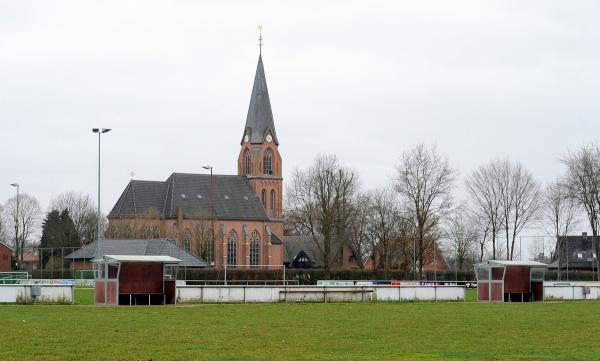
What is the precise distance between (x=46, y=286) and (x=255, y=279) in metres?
53.7

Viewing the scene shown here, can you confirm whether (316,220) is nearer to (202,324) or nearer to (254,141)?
(254,141)

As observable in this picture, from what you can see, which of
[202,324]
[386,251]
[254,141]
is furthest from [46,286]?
[254,141]

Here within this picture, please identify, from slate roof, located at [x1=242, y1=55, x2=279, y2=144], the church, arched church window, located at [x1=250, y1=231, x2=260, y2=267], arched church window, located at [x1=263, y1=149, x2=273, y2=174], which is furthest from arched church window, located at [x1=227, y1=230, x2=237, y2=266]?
slate roof, located at [x1=242, y1=55, x2=279, y2=144]

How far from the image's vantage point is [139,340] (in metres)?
23.7

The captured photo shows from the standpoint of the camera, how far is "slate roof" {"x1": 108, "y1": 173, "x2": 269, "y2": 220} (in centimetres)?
14138

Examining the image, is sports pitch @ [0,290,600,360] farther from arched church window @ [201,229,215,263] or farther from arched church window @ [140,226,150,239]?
arched church window @ [140,226,150,239]

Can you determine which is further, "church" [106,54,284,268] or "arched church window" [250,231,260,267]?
"arched church window" [250,231,260,267]

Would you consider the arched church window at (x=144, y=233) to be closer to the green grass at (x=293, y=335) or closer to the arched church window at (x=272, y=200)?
the arched church window at (x=272, y=200)

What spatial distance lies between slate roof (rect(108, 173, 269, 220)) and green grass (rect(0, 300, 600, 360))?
339 ft

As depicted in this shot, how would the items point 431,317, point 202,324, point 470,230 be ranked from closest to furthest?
1. point 202,324
2. point 431,317
3. point 470,230

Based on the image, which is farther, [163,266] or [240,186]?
[240,186]

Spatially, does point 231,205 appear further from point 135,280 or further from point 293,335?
Answer: point 293,335

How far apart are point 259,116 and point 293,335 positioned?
4940 inches

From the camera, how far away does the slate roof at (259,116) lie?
148875mm
